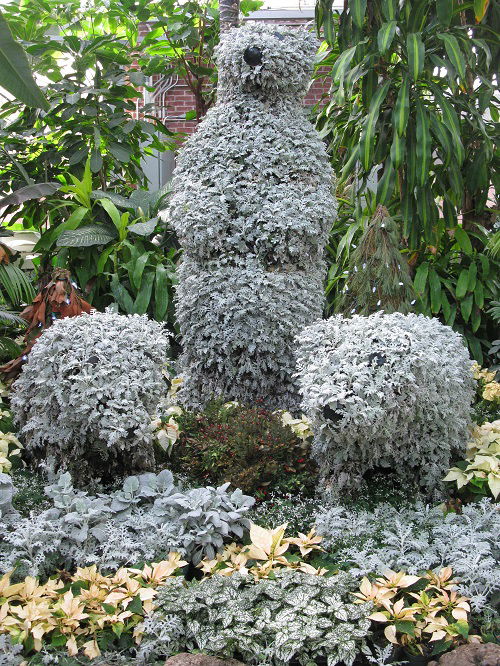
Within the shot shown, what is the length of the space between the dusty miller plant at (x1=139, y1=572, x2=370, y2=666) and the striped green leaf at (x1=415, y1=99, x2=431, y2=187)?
3.55 metres

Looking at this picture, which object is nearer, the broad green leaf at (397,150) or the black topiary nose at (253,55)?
the black topiary nose at (253,55)

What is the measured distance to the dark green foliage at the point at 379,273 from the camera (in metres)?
4.11

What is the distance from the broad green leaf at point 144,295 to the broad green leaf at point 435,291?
224 cm

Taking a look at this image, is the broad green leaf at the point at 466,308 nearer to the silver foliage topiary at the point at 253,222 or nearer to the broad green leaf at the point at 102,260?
the silver foliage topiary at the point at 253,222

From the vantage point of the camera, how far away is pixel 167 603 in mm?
2689

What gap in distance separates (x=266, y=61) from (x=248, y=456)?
2281 millimetres

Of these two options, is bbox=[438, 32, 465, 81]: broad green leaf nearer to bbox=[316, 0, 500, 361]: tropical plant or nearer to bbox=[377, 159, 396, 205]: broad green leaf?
bbox=[316, 0, 500, 361]: tropical plant

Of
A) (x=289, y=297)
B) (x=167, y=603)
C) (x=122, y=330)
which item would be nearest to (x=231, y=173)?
(x=289, y=297)

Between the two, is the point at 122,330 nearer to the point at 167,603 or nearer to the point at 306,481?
the point at 306,481

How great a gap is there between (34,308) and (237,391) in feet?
4.47

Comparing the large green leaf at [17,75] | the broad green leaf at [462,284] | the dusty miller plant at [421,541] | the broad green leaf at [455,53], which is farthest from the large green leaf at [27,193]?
the large green leaf at [17,75]

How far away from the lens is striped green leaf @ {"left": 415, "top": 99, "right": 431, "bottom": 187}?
544 cm

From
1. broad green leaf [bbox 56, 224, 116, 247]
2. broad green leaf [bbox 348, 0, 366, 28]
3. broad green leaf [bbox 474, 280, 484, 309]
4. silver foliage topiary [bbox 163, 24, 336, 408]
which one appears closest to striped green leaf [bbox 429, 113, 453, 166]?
broad green leaf [bbox 348, 0, 366, 28]

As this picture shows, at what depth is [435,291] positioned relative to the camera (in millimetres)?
5914
